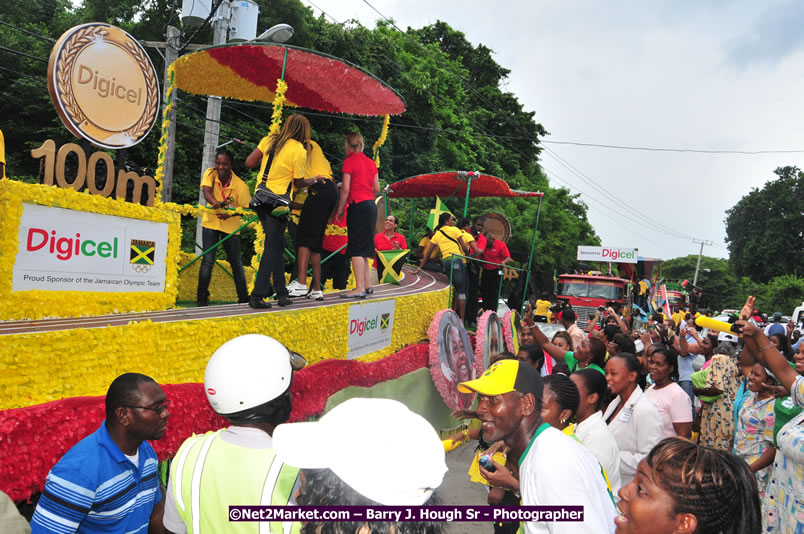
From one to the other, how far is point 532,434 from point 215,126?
12.3m

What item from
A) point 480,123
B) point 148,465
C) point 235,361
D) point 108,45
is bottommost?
point 148,465

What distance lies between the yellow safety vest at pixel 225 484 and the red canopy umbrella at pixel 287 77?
447 cm

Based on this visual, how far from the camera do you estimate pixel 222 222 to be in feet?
20.5

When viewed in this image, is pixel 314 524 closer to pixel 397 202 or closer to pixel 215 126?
pixel 215 126

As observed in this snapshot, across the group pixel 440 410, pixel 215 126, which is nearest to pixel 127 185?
pixel 440 410

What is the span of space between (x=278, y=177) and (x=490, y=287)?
6.22 metres

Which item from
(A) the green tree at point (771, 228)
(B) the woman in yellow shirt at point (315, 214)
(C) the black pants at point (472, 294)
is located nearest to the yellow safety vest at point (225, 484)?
(B) the woman in yellow shirt at point (315, 214)

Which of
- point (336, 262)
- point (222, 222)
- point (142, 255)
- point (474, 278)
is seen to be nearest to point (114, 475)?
point (142, 255)

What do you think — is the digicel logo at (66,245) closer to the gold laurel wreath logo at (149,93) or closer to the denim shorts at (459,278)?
the gold laurel wreath logo at (149,93)

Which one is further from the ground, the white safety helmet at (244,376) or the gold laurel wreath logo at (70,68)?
the gold laurel wreath logo at (70,68)

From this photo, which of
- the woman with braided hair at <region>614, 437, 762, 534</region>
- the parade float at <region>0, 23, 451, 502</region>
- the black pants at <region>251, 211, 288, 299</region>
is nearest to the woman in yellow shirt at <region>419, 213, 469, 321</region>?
the parade float at <region>0, 23, 451, 502</region>

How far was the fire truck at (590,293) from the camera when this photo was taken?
21.4 m

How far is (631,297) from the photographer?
2386cm

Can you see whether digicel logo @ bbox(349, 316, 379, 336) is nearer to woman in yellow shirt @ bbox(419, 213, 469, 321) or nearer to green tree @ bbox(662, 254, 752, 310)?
woman in yellow shirt @ bbox(419, 213, 469, 321)
